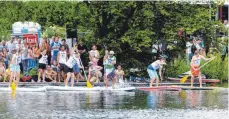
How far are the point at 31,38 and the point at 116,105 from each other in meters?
11.4

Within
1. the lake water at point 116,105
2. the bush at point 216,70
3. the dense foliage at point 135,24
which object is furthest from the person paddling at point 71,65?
the bush at point 216,70

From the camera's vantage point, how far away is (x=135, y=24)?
34.2m

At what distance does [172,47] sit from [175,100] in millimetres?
9602

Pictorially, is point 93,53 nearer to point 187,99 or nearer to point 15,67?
point 15,67

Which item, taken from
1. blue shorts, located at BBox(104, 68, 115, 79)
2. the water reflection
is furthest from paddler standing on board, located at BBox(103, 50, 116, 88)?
the water reflection

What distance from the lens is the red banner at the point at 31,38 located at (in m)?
34.3

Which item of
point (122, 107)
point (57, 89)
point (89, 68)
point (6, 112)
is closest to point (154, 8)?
point (89, 68)

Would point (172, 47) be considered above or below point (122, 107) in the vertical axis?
above

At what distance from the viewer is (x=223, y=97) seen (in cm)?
2716

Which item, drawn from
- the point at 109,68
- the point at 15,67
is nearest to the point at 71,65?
the point at 109,68

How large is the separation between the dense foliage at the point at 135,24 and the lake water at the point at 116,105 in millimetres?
5074

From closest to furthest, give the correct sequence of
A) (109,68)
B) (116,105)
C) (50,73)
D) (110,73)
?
(116,105)
(110,73)
(109,68)
(50,73)

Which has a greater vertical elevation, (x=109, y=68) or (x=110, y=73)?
(x=109, y=68)

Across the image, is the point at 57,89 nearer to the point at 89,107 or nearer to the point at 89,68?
the point at 89,68
